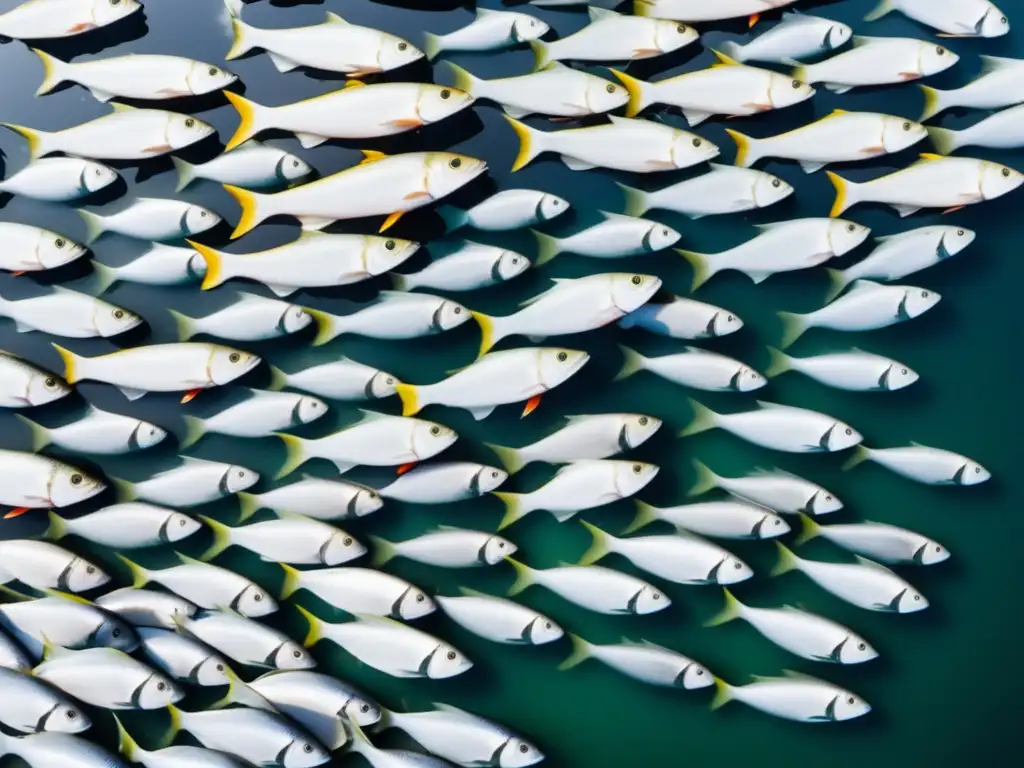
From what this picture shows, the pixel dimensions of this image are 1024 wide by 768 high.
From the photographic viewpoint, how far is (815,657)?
56.5 inches

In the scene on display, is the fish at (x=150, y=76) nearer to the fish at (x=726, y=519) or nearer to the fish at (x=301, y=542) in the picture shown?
the fish at (x=301, y=542)

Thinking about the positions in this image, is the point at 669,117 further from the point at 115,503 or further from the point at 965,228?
the point at 115,503

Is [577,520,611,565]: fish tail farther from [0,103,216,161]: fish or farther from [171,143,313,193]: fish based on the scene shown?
[0,103,216,161]: fish

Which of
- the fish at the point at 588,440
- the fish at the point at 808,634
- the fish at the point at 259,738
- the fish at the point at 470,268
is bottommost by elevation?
the fish at the point at 259,738

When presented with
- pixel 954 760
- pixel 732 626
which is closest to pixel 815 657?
pixel 732 626

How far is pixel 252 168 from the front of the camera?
1419 mm

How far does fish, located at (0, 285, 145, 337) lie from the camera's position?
4.63 feet

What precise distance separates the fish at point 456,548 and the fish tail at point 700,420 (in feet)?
1.34

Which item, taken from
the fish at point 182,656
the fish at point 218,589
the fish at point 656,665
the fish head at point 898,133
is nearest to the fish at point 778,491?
the fish at point 656,665

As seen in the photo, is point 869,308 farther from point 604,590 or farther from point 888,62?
point 604,590

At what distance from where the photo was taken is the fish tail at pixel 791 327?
1.46 meters

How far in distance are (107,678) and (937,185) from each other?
177 cm

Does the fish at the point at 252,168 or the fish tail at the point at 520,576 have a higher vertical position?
the fish at the point at 252,168

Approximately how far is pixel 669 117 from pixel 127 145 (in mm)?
1020
